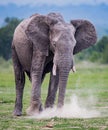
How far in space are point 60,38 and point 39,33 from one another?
1.09m

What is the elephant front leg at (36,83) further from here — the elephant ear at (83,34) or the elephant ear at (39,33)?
the elephant ear at (83,34)

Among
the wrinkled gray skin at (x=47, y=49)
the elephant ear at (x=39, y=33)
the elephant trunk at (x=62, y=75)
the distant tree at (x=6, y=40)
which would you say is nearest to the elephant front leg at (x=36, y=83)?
the wrinkled gray skin at (x=47, y=49)

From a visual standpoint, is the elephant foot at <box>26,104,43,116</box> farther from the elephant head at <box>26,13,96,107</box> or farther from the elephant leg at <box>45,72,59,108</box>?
the elephant head at <box>26,13,96,107</box>

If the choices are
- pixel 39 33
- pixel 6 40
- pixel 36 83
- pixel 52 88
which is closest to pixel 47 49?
pixel 39 33

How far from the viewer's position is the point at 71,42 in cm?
1519

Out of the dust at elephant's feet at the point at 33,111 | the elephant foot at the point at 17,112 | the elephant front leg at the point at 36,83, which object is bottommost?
the elephant foot at the point at 17,112

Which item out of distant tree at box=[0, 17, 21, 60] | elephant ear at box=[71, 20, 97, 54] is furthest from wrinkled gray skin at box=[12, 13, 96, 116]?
distant tree at box=[0, 17, 21, 60]

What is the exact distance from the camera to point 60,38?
15.2 meters

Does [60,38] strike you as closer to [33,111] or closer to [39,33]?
[39,33]

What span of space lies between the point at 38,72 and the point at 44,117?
4.34ft

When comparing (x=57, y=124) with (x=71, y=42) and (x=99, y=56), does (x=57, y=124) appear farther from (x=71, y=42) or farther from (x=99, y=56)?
(x=99, y=56)

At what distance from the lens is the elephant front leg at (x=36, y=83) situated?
52.5ft

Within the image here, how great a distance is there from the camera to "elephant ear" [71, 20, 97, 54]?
16703 millimetres

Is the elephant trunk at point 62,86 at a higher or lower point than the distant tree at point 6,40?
higher
